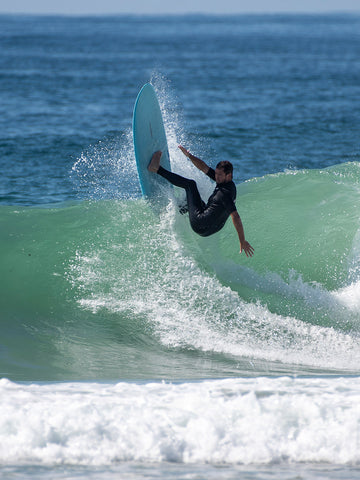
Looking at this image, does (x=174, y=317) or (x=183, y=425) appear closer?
(x=183, y=425)

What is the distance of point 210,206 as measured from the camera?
7.22 metres

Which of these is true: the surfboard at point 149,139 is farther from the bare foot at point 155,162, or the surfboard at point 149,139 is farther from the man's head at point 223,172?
the man's head at point 223,172

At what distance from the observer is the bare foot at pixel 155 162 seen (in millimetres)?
7816

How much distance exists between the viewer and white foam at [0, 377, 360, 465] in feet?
14.7

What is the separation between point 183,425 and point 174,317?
2.85 m

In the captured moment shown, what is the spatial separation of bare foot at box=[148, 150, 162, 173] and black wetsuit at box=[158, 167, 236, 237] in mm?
227

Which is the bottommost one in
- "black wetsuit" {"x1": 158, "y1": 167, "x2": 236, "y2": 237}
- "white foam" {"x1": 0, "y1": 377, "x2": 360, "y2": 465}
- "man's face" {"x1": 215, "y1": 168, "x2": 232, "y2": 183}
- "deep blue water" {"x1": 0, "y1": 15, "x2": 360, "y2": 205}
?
"white foam" {"x1": 0, "y1": 377, "x2": 360, "y2": 465}

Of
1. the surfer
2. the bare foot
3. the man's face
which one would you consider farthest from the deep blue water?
the man's face

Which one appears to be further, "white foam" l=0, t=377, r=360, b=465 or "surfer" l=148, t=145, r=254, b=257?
"surfer" l=148, t=145, r=254, b=257

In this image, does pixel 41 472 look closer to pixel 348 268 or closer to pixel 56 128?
pixel 348 268

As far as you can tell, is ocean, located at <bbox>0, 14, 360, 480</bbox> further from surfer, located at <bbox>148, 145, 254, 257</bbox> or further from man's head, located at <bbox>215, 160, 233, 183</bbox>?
man's head, located at <bbox>215, 160, 233, 183</bbox>

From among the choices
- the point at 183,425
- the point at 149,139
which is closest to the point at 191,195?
the point at 149,139

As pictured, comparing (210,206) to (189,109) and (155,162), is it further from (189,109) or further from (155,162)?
(189,109)

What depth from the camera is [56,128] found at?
18.3m
